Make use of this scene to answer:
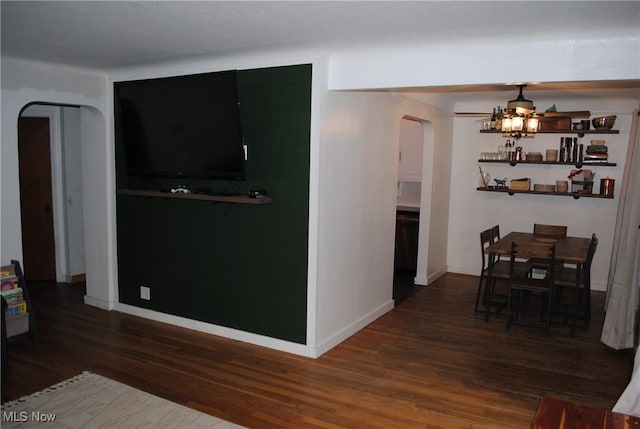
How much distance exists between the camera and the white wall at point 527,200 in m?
6.31

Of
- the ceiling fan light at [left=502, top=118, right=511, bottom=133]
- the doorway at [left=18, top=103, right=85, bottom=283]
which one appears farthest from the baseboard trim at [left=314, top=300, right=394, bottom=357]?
the doorway at [left=18, top=103, right=85, bottom=283]

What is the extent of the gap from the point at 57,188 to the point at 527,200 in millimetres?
6054

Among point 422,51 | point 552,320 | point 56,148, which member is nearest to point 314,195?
point 422,51

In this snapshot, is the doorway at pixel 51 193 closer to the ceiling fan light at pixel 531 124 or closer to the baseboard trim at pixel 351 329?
the baseboard trim at pixel 351 329

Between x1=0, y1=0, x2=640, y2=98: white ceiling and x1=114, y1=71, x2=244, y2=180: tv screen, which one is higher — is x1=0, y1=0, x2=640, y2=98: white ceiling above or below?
above

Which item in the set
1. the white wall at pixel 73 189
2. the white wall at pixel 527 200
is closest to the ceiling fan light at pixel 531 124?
the white wall at pixel 527 200

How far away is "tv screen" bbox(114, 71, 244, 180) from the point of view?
397 cm

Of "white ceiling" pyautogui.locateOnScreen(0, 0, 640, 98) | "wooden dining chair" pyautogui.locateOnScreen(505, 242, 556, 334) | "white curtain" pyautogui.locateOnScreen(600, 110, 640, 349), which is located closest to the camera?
"white ceiling" pyautogui.locateOnScreen(0, 0, 640, 98)

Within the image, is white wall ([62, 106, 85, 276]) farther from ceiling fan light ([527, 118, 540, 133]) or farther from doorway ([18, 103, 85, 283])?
ceiling fan light ([527, 118, 540, 133])

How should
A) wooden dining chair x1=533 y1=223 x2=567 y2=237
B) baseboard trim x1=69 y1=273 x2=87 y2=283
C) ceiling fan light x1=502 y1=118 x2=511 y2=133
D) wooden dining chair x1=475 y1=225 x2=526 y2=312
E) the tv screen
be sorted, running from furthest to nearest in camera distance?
baseboard trim x1=69 y1=273 x2=87 y2=283 → wooden dining chair x1=533 y1=223 x2=567 y2=237 → wooden dining chair x1=475 y1=225 x2=526 y2=312 → ceiling fan light x1=502 y1=118 x2=511 y2=133 → the tv screen

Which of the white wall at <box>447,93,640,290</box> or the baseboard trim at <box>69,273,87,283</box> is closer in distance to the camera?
the baseboard trim at <box>69,273,87,283</box>

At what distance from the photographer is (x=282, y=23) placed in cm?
292

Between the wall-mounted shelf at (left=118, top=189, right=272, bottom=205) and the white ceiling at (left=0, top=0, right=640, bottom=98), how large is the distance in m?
1.13

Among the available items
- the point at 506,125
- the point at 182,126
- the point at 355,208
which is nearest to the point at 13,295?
the point at 182,126
